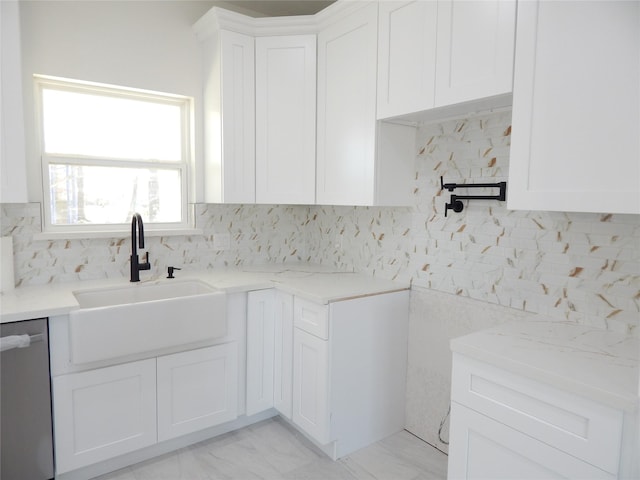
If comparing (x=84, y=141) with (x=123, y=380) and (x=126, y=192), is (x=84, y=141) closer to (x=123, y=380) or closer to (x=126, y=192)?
(x=126, y=192)

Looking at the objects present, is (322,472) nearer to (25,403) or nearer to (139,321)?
(139,321)

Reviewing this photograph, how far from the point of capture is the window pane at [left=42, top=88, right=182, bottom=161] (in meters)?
2.38

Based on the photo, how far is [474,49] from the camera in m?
1.67

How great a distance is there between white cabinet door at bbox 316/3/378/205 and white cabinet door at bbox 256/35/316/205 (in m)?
0.06

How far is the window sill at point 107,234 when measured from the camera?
229cm

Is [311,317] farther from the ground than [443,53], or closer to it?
closer to it

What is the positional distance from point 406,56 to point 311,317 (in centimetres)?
136

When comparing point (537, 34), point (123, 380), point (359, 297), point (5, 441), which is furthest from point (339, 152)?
point (5, 441)

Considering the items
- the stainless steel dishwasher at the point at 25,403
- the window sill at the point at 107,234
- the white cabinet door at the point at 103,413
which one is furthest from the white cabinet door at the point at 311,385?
the stainless steel dishwasher at the point at 25,403

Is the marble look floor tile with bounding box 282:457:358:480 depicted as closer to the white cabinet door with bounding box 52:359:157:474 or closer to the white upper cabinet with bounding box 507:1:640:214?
the white cabinet door with bounding box 52:359:157:474

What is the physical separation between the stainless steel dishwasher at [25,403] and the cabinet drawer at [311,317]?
1.16 m

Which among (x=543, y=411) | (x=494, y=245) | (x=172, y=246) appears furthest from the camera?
(x=172, y=246)

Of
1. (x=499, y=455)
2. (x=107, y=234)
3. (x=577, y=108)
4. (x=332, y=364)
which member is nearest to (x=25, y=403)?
(x=107, y=234)

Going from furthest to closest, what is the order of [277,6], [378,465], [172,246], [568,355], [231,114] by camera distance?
1. [277,6]
2. [172,246]
3. [231,114]
4. [378,465]
5. [568,355]
